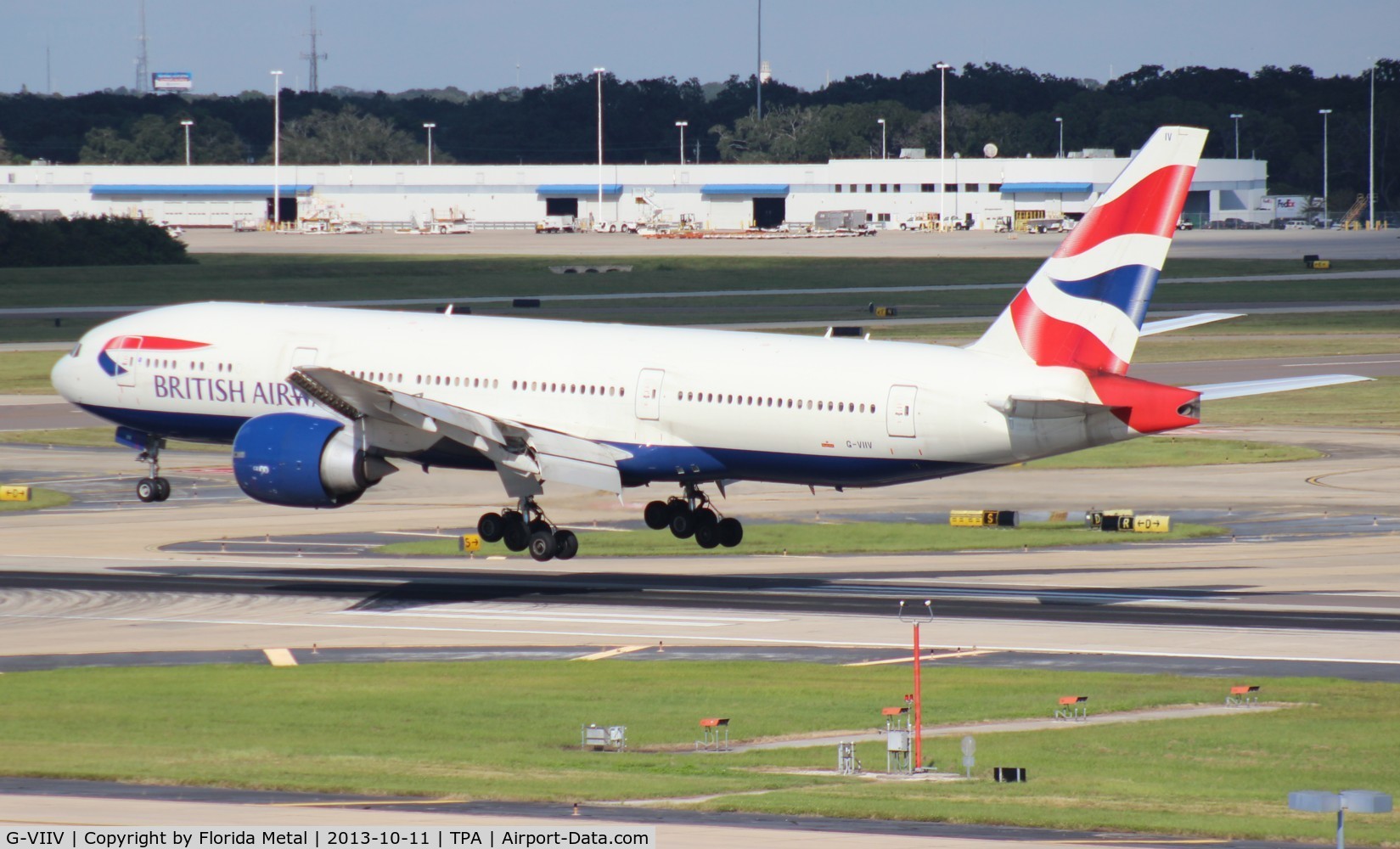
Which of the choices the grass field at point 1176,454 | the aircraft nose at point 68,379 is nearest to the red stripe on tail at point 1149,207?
the aircraft nose at point 68,379

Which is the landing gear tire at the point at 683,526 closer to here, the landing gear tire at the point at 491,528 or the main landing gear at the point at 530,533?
the main landing gear at the point at 530,533

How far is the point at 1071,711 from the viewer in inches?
1391

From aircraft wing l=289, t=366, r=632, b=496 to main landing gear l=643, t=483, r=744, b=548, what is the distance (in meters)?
4.16

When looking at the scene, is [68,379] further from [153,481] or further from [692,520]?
[692,520]

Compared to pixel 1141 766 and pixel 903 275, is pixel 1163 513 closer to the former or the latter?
pixel 1141 766

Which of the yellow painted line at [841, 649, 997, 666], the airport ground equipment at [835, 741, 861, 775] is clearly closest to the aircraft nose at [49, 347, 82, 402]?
the yellow painted line at [841, 649, 997, 666]

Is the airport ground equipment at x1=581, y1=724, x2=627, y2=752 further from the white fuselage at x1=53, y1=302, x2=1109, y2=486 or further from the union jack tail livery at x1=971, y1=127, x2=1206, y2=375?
the union jack tail livery at x1=971, y1=127, x2=1206, y2=375

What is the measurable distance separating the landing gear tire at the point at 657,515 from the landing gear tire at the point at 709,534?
94cm

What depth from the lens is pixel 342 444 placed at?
48.8 meters

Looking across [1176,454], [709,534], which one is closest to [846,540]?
[709,534]

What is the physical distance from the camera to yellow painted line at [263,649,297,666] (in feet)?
136

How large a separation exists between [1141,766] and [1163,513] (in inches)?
1358

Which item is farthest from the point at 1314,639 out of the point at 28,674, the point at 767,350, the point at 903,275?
the point at 903,275

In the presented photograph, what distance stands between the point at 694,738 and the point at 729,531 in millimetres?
19930
